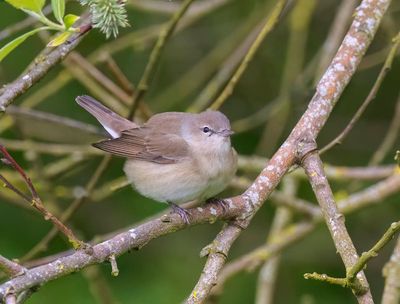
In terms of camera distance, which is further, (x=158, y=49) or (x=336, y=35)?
(x=336, y=35)

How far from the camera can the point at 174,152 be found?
4.41 m

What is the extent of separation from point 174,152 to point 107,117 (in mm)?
635

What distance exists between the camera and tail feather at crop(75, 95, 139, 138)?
4715 millimetres

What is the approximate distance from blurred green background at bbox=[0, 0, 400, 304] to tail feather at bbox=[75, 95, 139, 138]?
94cm

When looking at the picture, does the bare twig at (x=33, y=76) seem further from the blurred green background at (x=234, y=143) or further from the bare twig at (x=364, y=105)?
the blurred green background at (x=234, y=143)

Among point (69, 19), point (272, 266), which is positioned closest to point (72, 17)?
point (69, 19)

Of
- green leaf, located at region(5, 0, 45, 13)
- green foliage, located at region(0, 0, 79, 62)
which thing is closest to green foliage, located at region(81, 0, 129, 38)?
green foliage, located at region(0, 0, 79, 62)

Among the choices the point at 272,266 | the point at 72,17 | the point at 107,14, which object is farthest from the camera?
the point at 272,266

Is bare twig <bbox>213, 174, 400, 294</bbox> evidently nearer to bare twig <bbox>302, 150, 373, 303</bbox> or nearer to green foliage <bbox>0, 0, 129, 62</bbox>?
bare twig <bbox>302, 150, 373, 303</bbox>

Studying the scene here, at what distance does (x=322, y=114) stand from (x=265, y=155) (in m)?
2.75

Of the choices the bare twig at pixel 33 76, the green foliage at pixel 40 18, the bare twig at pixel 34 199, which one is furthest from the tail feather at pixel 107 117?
the bare twig at pixel 34 199

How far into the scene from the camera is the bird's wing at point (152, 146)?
4.38 meters

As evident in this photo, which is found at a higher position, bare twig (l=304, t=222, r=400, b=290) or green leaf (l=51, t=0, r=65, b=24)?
Result: green leaf (l=51, t=0, r=65, b=24)

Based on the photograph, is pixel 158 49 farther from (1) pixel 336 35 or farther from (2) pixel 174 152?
(1) pixel 336 35
